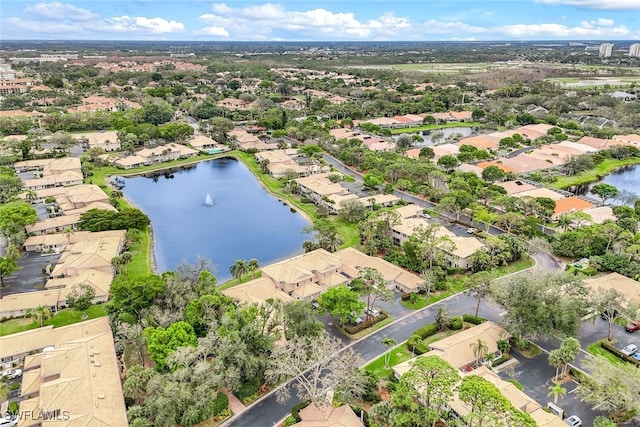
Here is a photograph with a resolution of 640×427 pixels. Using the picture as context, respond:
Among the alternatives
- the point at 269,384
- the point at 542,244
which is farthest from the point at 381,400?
the point at 542,244

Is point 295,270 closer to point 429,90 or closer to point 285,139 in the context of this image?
Result: point 285,139

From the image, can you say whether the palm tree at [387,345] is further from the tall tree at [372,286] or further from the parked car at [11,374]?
the parked car at [11,374]

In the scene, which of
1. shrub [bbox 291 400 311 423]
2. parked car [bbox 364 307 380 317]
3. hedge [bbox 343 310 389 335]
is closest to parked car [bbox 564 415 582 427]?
hedge [bbox 343 310 389 335]

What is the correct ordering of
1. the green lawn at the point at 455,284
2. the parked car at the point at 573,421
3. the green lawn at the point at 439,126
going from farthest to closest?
A: 1. the green lawn at the point at 439,126
2. the green lawn at the point at 455,284
3. the parked car at the point at 573,421

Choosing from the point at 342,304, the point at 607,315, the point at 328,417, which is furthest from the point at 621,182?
the point at 328,417

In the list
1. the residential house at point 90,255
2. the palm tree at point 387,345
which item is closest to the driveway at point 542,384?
the palm tree at point 387,345

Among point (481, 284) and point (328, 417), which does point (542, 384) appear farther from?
point (328, 417)
